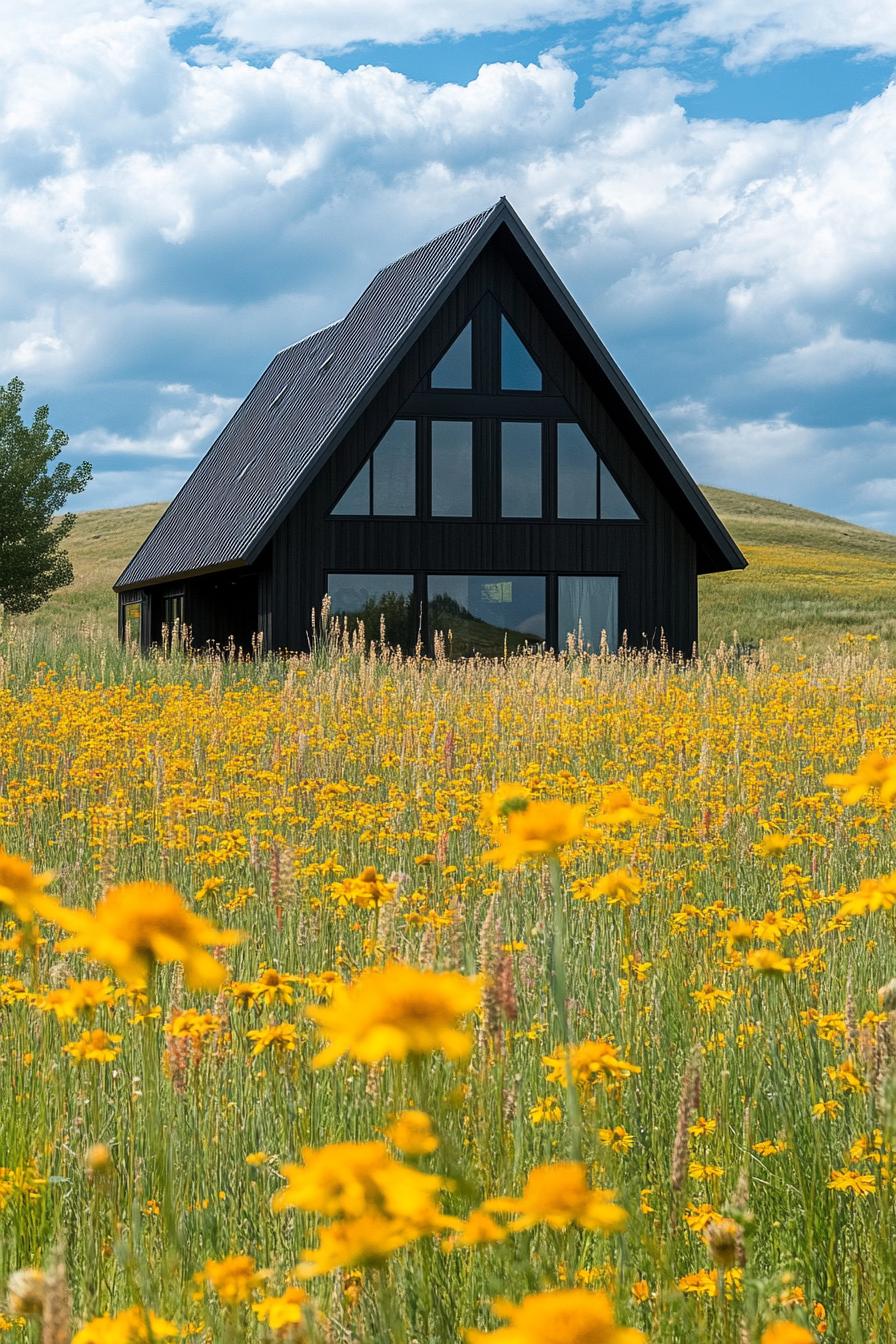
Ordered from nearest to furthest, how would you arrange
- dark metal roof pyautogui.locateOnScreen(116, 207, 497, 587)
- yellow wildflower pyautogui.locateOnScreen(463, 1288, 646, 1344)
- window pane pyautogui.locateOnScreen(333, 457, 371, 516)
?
yellow wildflower pyautogui.locateOnScreen(463, 1288, 646, 1344)
dark metal roof pyautogui.locateOnScreen(116, 207, 497, 587)
window pane pyautogui.locateOnScreen(333, 457, 371, 516)

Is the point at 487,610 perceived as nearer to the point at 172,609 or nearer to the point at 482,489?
the point at 482,489

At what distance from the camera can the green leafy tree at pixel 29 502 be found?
4294cm

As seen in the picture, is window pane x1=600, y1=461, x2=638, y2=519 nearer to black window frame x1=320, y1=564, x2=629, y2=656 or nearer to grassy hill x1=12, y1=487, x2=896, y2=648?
black window frame x1=320, y1=564, x2=629, y2=656

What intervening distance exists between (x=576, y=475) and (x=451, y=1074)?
2052 centimetres

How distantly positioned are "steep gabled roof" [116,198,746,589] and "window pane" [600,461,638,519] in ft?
2.85

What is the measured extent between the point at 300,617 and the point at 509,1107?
63.2 ft

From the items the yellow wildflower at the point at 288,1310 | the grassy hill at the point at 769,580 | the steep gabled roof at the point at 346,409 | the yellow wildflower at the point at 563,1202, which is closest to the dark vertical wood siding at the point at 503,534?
the steep gabled roof at the point at 346,409

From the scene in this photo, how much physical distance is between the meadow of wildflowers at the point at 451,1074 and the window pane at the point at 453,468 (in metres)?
15.3

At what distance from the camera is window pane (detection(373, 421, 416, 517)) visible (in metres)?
22.0

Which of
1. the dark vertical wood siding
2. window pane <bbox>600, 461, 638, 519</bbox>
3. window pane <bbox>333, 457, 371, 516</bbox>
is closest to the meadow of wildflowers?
the dark vertical wood siding

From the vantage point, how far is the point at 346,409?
2028 cm

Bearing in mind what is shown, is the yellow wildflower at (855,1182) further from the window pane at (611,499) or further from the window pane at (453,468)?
the window pane at (611,499)

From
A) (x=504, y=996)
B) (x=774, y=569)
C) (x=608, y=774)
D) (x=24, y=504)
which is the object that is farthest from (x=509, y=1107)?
(x=774, y=569)

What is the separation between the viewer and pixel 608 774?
7.64 metres
